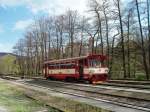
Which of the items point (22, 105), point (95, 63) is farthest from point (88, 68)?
point (22, 105)

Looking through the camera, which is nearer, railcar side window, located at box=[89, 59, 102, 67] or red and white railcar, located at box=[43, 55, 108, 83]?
red and white railcar, located at box=[43, 55, 108, 83]

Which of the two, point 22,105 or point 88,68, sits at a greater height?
point 88,68

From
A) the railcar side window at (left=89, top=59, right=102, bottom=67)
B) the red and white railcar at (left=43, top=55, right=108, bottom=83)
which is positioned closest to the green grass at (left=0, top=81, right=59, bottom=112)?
the red and white railcar at (left=43, top=55, right=108, bottom=83)

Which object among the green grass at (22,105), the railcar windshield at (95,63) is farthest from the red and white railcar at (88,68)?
the green grass at (22,105)

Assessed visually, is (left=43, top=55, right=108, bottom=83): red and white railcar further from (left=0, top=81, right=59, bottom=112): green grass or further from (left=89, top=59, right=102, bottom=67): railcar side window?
(left=0, top=81, right=59, bottom=112): green grass

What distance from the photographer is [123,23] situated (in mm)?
47750

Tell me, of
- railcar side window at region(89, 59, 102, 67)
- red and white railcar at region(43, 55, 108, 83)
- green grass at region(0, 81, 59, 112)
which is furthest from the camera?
railcar side window at region(89, 59, 102, 67)

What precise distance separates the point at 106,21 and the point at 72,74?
58.6ft

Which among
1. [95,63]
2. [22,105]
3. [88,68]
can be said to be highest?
[95,63]

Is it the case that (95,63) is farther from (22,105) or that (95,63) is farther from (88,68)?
(22,105)

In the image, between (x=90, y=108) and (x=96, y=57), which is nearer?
(x=90, y=108)

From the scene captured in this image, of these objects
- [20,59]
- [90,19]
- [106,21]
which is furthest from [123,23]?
[20,59]

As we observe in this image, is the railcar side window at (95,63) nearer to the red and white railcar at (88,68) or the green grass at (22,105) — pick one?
the red and white railcar at (88,68)

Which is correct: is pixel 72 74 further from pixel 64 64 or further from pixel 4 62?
pixel 4 62
